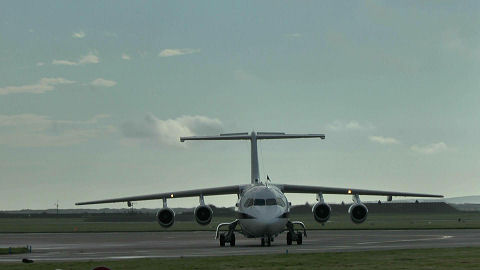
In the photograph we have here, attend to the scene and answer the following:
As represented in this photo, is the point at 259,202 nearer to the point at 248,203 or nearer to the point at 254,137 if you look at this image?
the point at 248,203

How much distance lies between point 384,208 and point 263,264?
171 m

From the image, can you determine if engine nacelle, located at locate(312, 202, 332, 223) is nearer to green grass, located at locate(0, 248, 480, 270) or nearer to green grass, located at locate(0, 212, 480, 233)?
green grass, located at locate(0, 248, 480, 270)

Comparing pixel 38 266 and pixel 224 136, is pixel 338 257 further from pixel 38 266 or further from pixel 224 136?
pixel 224 136

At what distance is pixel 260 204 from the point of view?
41562mm

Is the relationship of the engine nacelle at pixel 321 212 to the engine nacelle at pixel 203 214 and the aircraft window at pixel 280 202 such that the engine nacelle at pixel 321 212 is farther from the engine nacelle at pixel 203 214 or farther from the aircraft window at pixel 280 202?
the engine nacelle at pixel 203 214

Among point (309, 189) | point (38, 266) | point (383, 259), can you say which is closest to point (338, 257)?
point (383, 259)

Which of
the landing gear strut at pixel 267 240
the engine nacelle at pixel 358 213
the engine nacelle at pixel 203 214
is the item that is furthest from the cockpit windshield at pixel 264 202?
the engine nacelle at pixel 358 213

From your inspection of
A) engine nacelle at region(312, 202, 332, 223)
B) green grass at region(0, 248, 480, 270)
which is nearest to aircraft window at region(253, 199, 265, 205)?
engine nacelle at region(312, 202, 332, 223)

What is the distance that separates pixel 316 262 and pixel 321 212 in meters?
21.0

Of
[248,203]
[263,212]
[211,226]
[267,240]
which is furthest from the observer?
[211,226]

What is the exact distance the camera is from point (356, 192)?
50.0 metres

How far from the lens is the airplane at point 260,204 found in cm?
4156

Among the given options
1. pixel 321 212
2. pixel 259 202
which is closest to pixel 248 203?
pixel 259 202

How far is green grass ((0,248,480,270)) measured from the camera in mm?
24266
